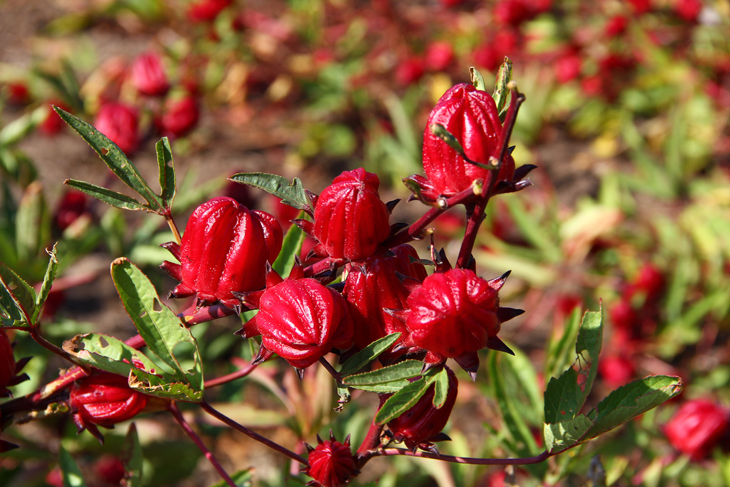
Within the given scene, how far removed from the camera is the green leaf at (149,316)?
990mm

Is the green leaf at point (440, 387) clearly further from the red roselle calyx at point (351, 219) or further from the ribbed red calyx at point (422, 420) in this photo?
the red roselle calyx at point (351, 219)

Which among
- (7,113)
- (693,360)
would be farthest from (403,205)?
(7,113)

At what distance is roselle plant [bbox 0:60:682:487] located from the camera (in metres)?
0.87

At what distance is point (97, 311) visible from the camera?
10.1 feet

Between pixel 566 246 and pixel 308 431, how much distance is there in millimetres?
1845

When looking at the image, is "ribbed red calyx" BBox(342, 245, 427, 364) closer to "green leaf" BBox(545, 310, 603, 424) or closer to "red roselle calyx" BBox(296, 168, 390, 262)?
"red roselle calyx" BBox(296, 168, 390, 262)

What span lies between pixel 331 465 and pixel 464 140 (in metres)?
0.59

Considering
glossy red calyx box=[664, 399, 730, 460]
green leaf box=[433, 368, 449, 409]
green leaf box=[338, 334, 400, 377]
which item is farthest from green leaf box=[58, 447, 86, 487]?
glossy red calyx box=[664, 399, 730, 460]

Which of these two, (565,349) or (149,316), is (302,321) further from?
(565,349)

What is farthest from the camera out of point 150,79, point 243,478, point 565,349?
point 150,79

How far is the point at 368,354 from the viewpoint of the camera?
2.98ft

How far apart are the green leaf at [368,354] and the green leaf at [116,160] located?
432mm

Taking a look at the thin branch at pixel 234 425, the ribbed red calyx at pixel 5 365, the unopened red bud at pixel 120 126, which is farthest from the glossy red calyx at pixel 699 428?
the unopened red bud at pixel 120 126

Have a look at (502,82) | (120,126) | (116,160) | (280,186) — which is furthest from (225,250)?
(120,126)
